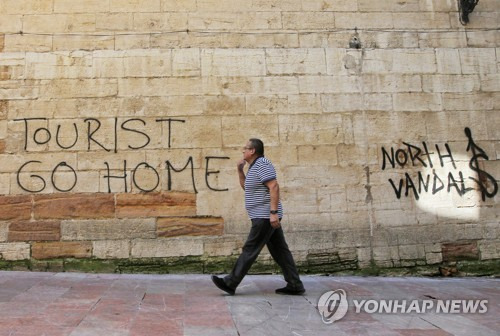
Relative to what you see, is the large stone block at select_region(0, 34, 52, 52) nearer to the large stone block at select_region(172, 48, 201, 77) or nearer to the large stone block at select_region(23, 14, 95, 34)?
the large stone block at select_region(23, 14, 95, 34)

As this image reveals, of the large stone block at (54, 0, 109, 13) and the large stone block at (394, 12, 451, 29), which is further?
the large stone block at (394, 12, 451, 29)

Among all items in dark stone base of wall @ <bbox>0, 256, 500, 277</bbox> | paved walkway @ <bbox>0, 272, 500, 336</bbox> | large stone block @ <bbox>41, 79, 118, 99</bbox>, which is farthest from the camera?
large stone block @ <bbox>41, 79, 118, 99</bbox>

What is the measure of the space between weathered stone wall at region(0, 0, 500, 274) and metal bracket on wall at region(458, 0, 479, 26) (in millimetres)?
197

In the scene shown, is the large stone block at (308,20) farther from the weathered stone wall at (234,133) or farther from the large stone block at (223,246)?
the large stone block at (223,246)

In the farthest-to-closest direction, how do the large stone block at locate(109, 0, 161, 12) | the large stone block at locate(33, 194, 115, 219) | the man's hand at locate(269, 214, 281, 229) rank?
the large stone block at locate(109, 0, 161, 12) → the large stone block at locate(33, 194, 115, 219) → the man's hand at locate(269, 214, 281, 229)

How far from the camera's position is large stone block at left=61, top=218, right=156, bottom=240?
18.4 feet

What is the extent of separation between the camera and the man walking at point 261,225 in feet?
14.1

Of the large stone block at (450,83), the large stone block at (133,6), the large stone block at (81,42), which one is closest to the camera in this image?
the large stone block at (81,42)

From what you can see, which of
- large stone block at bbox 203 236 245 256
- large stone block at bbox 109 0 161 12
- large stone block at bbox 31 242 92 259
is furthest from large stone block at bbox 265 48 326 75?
large stone block at bbox 31 242 92 259

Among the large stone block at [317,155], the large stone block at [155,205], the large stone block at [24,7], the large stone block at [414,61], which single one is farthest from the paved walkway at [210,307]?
the large stone block at [24,7]

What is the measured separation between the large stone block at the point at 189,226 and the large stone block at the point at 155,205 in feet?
0.26

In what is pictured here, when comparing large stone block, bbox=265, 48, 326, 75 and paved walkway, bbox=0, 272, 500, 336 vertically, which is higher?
large stone block, bbox=265, 48, 326, 75

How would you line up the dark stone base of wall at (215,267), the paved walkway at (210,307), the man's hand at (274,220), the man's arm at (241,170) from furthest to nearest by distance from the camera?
the dark stone base of wall at (215,267) → the man's arm at (241,170) → the man's hand at (274,220) → the paved walkway at (210,307)

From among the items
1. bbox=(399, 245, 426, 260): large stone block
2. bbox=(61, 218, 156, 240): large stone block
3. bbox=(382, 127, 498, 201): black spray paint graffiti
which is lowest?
bbox=(399, 245, 426, 260): large stone block
